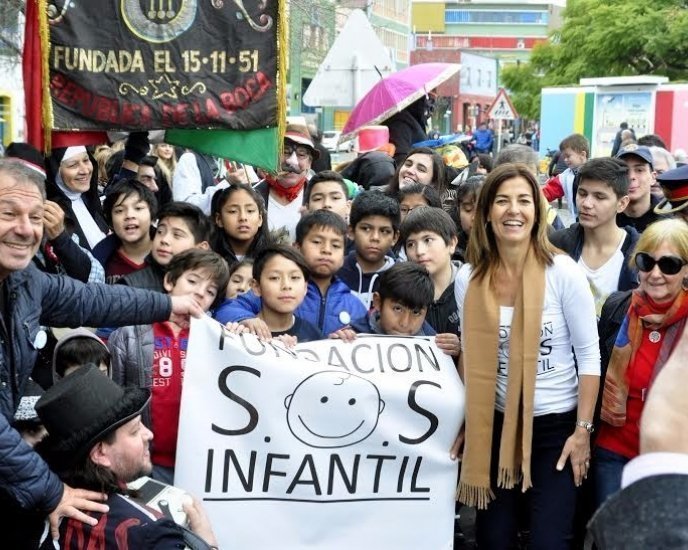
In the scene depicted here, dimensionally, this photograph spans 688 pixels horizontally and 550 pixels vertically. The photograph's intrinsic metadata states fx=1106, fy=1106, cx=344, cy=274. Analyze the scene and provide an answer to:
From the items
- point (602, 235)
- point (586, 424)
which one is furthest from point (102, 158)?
point (586, 424)

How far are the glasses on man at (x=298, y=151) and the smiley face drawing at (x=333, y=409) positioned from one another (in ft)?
9.59

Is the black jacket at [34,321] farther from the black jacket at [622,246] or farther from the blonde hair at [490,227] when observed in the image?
the black jacket at [622,246]

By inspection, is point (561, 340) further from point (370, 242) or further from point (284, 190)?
point (284, 190)

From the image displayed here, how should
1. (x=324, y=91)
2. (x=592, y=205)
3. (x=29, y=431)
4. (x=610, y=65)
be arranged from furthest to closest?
(x=610, y=65), (x=324, y=91), (x=592, y=205), (x=29, y=431)

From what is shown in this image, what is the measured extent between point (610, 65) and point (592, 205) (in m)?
40.8

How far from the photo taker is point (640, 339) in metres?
4.43

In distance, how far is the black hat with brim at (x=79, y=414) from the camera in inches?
135

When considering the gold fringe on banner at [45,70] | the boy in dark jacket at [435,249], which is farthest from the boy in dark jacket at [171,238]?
the boy in dark jacket at [435,249]

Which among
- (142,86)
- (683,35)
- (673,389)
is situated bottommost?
(673,389)

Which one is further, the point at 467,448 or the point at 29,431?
the point at 467,448

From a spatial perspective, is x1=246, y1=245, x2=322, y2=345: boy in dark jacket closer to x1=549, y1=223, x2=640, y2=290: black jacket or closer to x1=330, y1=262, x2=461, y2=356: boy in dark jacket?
x1=330, y1=262, x2=461, y2=356: boy in dark jacket

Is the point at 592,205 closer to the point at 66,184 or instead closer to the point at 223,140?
the point at 223,140

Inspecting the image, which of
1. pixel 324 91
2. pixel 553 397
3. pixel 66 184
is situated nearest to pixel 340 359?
pixel 553 397

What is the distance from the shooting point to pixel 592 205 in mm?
5398
